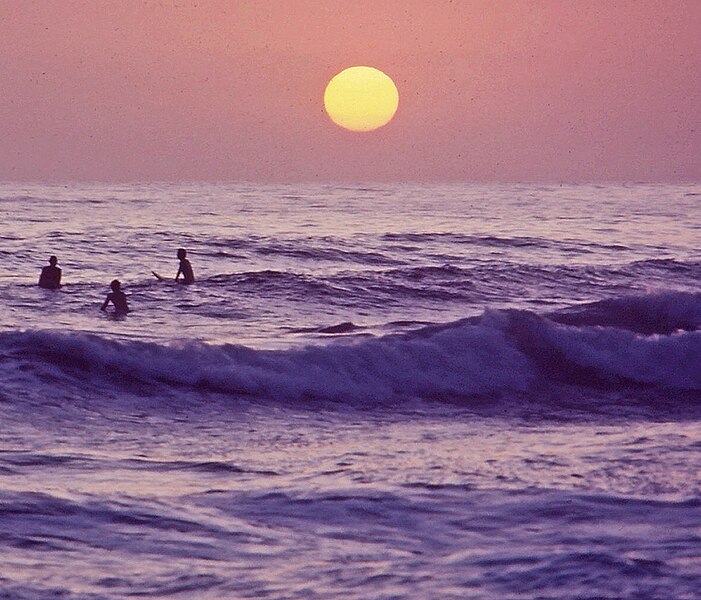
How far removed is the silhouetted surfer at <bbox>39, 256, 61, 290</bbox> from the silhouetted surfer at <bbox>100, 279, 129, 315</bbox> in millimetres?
3963

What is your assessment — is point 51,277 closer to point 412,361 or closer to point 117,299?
point 117,299

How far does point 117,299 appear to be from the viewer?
2189 cm

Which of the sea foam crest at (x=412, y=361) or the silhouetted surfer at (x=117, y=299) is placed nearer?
the sea foam crest at (x=412, y=361)

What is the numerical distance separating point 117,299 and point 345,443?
12629mm

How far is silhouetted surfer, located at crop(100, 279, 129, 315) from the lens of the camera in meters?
21.9

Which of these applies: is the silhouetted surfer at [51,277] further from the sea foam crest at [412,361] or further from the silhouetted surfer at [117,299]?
the sea foam crest at [412,361]

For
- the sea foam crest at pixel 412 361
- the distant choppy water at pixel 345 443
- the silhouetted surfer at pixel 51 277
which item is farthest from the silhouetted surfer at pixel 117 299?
the sea foam crest at pixel 412 361

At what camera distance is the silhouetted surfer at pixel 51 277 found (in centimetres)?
2542

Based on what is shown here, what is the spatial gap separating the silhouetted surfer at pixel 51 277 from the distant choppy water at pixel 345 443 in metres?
0.42

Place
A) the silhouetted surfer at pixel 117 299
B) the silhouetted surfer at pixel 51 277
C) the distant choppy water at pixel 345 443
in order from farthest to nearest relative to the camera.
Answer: the silhouetted surfer at pixel 51 277, the silhouetted surfer at pixel 117 299, the distant choppy water at pixel 345 443

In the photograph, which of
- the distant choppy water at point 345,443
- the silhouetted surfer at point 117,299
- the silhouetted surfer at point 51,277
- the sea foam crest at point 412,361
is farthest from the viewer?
the silhouetted surfer at point 51,277

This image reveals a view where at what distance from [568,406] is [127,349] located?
5902 mm

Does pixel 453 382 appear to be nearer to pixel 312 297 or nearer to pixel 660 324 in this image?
pixel 660 324

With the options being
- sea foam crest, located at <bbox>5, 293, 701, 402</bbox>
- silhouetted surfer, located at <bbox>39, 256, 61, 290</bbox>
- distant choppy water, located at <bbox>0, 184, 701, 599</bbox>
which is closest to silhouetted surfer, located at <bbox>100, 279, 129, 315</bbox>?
distant choppy water, located at <bbox>0, 184, 701, 599</bbox>
